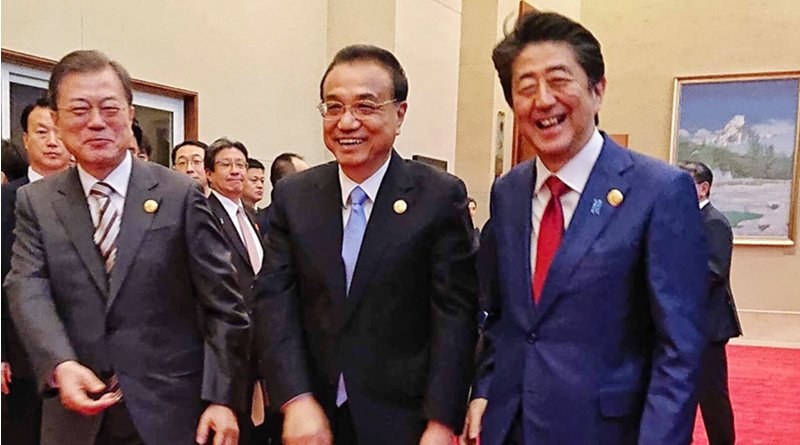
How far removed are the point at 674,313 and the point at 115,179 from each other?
1.31 metres

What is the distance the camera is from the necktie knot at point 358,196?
1.65 m

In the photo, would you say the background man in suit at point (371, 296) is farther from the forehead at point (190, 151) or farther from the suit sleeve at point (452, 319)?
the forehead at point (190, 151)

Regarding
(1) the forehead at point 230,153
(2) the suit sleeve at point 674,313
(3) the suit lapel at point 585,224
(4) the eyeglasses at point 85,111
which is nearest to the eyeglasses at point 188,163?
(1) the forehead at point 230,153

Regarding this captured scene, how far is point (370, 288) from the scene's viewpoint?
1.58 meters

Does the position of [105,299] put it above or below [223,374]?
above

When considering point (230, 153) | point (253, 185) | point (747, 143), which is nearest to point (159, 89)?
point (253, 185)

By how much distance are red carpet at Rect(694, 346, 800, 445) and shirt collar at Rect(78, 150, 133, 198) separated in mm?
3625

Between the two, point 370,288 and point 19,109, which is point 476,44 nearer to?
point 19,109

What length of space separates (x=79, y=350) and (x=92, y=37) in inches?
121

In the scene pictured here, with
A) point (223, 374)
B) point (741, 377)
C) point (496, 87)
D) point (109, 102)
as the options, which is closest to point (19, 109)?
point (109, 102)

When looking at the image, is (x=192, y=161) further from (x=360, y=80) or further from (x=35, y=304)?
(x=360, y=80)

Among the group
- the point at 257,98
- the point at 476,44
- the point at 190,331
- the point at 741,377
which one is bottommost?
the point at 741,377

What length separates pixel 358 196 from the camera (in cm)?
166

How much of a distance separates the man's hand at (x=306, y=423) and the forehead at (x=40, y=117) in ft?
6.35
